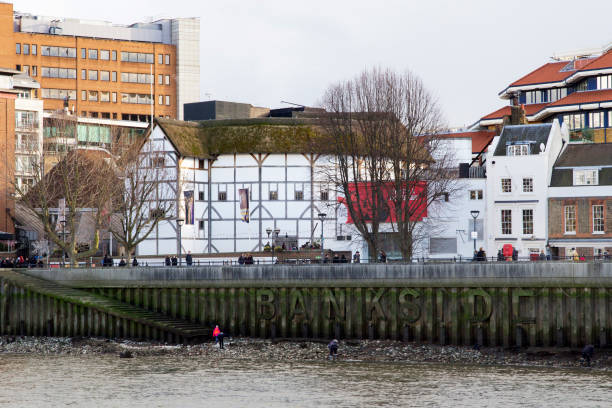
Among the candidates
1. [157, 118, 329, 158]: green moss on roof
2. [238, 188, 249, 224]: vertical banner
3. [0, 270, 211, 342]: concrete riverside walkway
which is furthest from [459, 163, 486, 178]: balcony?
[0, 270, 211, 342]: concrete riverside walkway

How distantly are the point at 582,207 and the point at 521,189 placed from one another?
4387mm

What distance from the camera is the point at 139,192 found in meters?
79.2

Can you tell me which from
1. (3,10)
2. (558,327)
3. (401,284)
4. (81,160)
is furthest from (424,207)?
(3,10)

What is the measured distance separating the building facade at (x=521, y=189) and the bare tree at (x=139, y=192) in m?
25.2

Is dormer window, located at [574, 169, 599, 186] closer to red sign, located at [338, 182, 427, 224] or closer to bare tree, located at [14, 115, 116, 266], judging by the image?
red sign, located at [338, 182, 427, 224]

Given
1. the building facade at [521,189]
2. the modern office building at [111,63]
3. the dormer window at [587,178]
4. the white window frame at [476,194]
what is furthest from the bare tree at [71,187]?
the modern office building at [111,63]

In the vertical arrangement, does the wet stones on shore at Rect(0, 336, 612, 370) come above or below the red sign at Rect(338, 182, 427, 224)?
below

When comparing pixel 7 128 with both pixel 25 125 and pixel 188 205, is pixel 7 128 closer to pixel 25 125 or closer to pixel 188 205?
pixel 25 125

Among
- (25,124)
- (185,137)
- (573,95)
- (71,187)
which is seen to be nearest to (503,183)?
(185,137)

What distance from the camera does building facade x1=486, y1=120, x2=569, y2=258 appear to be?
224ft

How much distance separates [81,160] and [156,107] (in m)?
72.4

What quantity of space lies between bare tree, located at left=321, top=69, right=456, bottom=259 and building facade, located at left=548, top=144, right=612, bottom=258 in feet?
24.3

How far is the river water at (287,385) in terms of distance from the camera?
38781 millimetres

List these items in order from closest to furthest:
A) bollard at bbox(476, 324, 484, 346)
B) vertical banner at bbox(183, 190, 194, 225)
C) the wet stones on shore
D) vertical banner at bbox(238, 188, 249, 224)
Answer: the wet stones on shore
bollard at bbox(476, 324, 484, 346)
vertical banner at bbox(183, 190, 194, 225)
vertical banner at bbox(238, 188, 249, 224)
